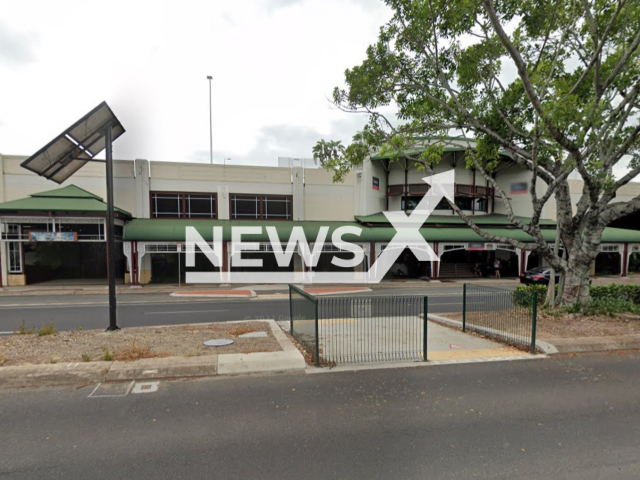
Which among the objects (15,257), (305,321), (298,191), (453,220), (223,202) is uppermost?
(298,191)

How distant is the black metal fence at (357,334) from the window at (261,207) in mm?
16187

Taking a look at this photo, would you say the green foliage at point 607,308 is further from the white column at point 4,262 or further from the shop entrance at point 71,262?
the white column at point 4,262

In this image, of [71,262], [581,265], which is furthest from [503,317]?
[71,262]

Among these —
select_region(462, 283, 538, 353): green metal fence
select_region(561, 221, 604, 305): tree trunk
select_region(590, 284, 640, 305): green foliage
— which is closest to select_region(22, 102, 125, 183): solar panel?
select_region(462, 283, 538, 353): green metal fence

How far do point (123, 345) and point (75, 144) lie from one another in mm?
4968

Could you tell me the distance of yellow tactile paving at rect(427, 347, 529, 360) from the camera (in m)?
6.75

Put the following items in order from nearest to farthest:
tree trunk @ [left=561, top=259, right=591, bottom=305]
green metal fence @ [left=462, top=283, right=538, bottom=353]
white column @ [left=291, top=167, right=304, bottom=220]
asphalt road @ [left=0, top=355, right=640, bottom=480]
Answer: asphalt road @ [left=0, top=355, right=640, bottom=480]
green metal fence @ [left=462, top=283, right=538, bottom=353]
tree trunk @ [left=561, top=259, right=591, bottom=305]
white column @ [left=291, top=167, right=304, bottom=220]

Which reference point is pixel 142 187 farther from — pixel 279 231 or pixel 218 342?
pixel 218 342

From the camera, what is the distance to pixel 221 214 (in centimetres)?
2366

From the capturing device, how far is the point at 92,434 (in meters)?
3.88

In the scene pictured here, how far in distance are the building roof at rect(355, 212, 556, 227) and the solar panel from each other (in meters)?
18.5

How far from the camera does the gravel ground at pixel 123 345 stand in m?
6.07

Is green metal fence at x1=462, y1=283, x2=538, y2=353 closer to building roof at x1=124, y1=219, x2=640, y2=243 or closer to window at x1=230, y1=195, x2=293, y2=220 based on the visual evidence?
building roof at x1=124, y1=219, x2=640, y2=243

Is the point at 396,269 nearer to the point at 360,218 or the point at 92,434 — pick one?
the point at 360,218
